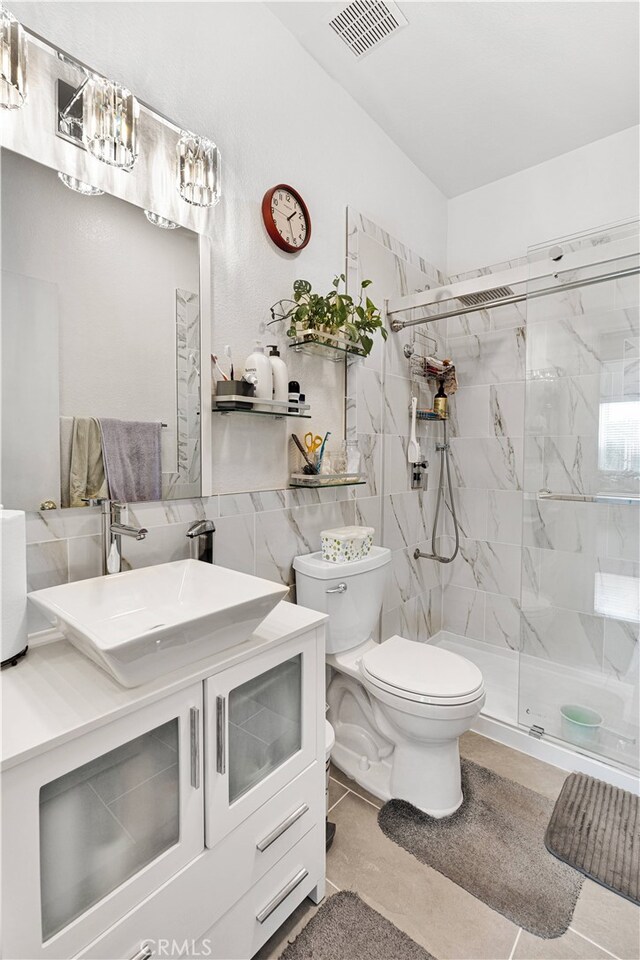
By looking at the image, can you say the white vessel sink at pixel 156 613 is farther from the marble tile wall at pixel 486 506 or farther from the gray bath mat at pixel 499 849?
the gray bath mat at pixel 499 849

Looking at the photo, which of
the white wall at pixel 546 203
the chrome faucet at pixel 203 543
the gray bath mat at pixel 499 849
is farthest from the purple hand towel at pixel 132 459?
the white wall at pixel 546 203

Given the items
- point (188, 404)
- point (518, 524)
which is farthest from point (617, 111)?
point (188, 404)

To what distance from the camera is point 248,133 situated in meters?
1.59

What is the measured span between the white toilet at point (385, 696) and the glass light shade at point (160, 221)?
47.4 inches

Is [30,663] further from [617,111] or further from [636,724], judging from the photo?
[617,111]

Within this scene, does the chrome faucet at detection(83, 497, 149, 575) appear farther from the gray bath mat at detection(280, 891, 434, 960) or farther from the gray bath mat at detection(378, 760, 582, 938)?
the gray bath mat at detection(378, 760, 582, 938)

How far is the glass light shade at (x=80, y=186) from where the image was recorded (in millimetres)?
1121

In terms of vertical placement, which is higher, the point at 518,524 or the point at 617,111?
the point at 617,111

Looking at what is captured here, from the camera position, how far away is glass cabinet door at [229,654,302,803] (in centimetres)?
103

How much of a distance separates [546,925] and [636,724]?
894mm

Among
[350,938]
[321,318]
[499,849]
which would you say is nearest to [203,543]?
[321,318]

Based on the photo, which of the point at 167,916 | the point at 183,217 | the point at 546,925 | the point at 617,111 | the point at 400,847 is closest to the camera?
the point at 167,916

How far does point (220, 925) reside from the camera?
98 cm

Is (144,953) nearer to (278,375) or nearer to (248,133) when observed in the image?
(278,375)
